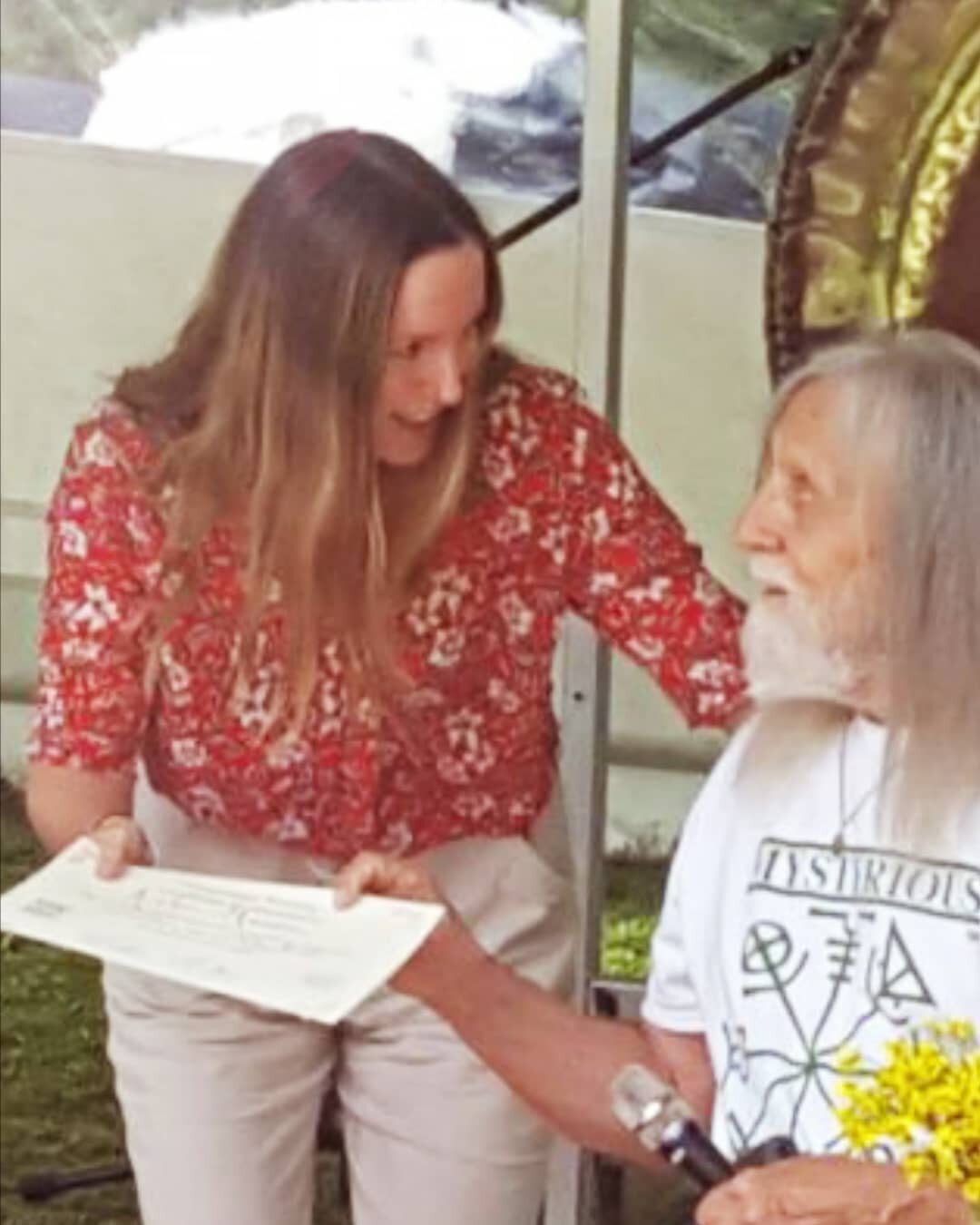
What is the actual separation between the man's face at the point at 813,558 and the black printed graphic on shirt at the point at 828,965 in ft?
0.28

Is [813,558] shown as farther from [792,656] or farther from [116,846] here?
[116,846]

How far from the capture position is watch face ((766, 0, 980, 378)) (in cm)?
175

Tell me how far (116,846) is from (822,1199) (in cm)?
42

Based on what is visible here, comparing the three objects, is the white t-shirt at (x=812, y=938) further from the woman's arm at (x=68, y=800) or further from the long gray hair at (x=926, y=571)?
the woman's arm at (x=68, y=800)

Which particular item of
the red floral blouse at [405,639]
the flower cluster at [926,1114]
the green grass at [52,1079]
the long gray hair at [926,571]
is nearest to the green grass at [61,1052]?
the green grass at [52,1079]

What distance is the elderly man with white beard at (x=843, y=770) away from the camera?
4.36 ft

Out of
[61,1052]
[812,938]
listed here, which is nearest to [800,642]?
[812,938]

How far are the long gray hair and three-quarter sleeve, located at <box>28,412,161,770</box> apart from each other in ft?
1.26

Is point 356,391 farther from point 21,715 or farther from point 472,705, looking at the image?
point 21,715

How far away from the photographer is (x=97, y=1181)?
1.88 metres

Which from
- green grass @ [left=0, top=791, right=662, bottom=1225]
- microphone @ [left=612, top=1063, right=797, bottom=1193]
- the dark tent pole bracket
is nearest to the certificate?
microphone @ [left=612, top=1063, right=797, bottom=1193]

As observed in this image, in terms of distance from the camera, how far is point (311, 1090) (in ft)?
5.39

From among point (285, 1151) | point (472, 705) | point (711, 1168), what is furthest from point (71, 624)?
point (711, 1168)

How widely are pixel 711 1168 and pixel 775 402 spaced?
1.23 ft
